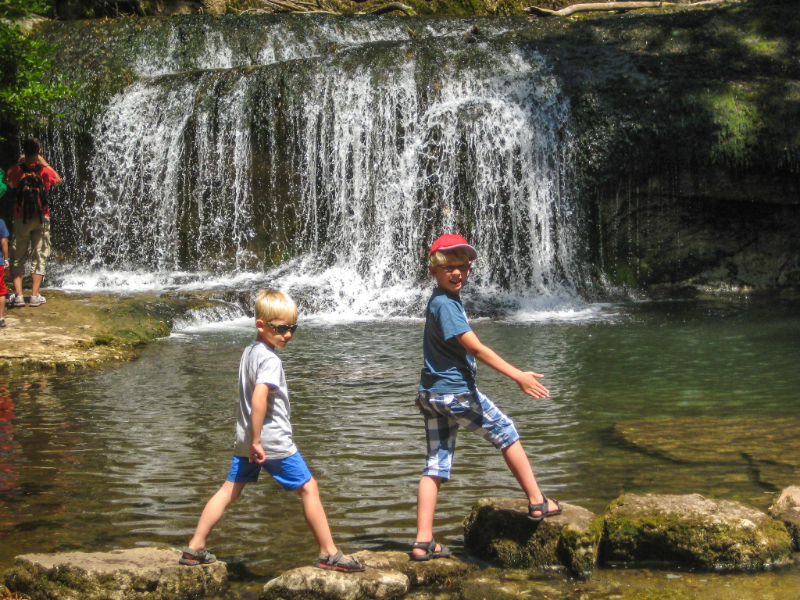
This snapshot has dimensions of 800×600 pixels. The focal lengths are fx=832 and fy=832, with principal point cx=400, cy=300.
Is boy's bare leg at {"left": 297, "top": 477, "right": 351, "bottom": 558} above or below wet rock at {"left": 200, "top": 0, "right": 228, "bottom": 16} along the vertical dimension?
below

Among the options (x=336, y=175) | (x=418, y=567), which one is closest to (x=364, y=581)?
(x=418, y=567)

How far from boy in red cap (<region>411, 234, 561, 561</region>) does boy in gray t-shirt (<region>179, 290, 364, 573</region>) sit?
454mm

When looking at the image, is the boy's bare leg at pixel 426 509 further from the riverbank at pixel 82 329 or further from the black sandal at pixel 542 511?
the riverbank at pixel 82 329

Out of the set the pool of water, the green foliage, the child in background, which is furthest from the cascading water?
the child in background

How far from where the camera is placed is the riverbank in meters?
8.59

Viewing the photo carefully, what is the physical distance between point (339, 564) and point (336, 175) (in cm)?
1235

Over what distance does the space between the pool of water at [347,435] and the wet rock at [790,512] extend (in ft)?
1.53

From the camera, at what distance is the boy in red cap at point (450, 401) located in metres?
Result: 3.73

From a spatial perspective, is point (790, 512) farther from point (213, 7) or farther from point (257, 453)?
point (213, 7)

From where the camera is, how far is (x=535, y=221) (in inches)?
584

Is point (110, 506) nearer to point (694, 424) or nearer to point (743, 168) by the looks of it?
point (694, 424)

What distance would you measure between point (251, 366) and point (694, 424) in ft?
12.3

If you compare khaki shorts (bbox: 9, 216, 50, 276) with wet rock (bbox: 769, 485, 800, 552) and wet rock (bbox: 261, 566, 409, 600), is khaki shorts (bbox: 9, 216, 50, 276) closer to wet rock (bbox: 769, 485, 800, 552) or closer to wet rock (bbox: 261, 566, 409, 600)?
wet rock (bbox: 261, 566, 409, 600)

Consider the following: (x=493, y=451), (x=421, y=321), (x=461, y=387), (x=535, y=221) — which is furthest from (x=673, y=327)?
(x=461, y=387)
